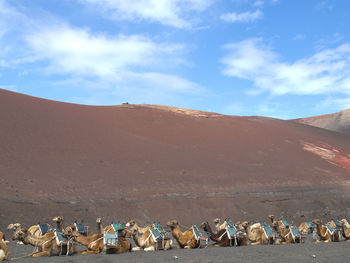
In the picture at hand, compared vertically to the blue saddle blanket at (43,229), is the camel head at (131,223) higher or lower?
lower

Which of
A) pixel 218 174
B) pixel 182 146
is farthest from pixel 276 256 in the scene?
pixel 182 146

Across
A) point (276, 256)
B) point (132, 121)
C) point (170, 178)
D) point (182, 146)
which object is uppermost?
point (132, 121)

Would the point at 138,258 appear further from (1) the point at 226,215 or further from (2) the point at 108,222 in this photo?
(1) the point at 226,215

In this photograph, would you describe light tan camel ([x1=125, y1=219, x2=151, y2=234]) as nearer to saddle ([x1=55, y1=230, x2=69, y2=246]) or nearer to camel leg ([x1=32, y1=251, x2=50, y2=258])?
saddle ([x1=55, y1=230, x2=69, y2=246])

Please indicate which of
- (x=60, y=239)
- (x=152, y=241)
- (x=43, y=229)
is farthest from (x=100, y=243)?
(x=152, y=241)

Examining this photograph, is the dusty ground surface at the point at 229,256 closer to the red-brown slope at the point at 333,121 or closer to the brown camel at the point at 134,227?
the brown camel at the point at 134,227

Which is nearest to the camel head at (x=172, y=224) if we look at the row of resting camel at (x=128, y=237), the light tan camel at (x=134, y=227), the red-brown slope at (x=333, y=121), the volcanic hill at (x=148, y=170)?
the row of resting camel at (x=128, y=237)

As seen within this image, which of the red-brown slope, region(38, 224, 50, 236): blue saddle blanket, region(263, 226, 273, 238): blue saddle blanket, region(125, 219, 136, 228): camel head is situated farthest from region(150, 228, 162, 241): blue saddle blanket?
the red-brown slope

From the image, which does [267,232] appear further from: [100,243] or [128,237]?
[100,243]

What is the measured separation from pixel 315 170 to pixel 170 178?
1652 centimetres

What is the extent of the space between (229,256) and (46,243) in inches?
210

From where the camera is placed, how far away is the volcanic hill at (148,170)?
26578 millimetres

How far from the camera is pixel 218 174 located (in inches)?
1428

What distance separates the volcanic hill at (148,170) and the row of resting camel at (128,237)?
861cm
